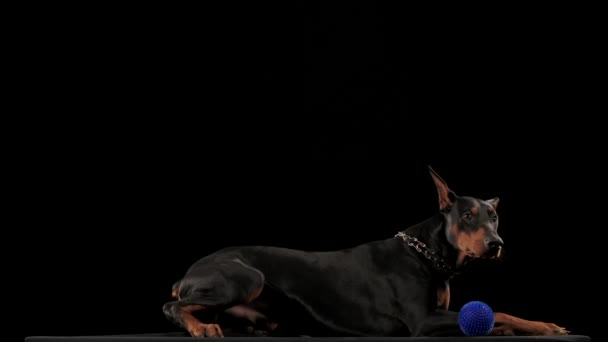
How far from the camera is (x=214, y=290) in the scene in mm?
3949

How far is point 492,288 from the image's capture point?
4836 mm

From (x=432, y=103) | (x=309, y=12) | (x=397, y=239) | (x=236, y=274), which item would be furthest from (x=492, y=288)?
(x=309, y=12)

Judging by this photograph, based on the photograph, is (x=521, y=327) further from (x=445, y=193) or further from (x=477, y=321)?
(x=445, y=193)

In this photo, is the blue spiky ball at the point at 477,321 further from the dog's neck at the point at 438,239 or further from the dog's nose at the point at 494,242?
the dog's neck at the point at 438,239

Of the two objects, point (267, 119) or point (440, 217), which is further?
point (267, 119)

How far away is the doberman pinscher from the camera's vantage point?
13.1ft

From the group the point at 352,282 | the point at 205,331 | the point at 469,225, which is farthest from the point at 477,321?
the point at 205,331

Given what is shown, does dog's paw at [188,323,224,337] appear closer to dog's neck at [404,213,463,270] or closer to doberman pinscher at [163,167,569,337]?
doberman pinscher at [163,167,569,337]

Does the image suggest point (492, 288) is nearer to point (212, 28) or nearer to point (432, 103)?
point (432, 103)

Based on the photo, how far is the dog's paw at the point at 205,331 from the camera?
3.66 metres

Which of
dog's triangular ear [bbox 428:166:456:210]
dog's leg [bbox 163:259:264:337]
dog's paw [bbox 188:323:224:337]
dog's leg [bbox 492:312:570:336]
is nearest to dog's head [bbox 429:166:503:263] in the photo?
dog's triangular ear [bbox 428:166:456:210]

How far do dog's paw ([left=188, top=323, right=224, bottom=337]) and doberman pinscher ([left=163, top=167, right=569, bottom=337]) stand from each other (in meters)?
0.21

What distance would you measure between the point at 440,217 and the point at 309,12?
5.94ft

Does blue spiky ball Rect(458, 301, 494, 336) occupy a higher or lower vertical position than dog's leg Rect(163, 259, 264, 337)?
lower
